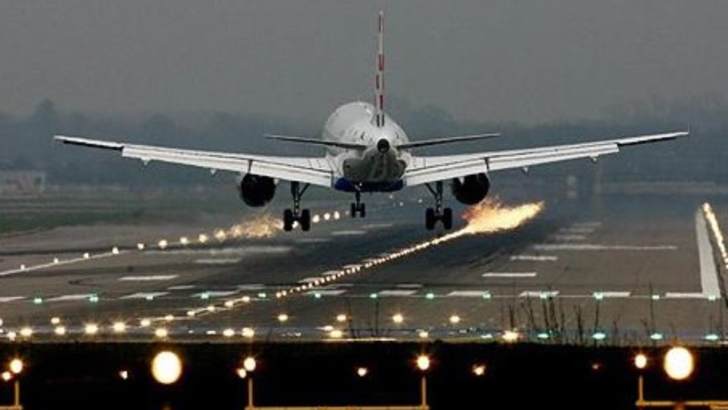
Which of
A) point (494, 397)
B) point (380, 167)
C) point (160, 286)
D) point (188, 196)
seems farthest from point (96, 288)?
point (188, 196)

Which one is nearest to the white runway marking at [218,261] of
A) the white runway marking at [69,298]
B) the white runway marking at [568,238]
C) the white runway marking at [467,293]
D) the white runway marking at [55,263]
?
the white runway marking at [55,263]

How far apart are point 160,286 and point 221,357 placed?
98.8ft

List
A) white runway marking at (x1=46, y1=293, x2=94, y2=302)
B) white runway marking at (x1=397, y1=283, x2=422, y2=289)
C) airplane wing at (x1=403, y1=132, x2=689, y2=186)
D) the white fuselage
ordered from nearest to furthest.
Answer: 1. white runway marking at (x1=46, y1=293, x2=94, y2=302)
2. white runway marking at (x1=397, y1=283, x2=422, y2=289)
3. the white fuselage
4. airplane wing at (x1=403, y1=132, x2=689, y2=186)

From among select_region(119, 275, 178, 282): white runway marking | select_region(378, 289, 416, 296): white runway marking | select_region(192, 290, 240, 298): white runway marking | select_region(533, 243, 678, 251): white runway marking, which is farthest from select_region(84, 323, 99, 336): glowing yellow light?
select_region(533, 243, 678, 251): white runway marking

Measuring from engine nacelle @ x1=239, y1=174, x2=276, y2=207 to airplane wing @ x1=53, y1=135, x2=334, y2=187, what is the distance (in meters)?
0.35

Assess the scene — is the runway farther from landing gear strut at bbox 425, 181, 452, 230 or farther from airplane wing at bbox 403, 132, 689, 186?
airplane wing at bbox 403, 132, 689, 186

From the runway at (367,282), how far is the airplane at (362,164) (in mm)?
2321

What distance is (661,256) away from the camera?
80625 millimetres

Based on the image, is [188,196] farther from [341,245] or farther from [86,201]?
[341,245]

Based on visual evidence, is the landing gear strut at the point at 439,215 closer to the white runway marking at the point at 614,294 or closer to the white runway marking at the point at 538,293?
the white runway marking at the point at 538,293

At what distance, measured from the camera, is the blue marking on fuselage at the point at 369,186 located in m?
79.5

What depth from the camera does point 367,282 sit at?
67.4m

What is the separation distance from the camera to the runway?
49094 mm

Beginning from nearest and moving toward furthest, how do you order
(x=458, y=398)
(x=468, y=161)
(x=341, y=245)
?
1. (x=458, y=398)
2. (x=468, y=161)
3. (x=341, y=245)
